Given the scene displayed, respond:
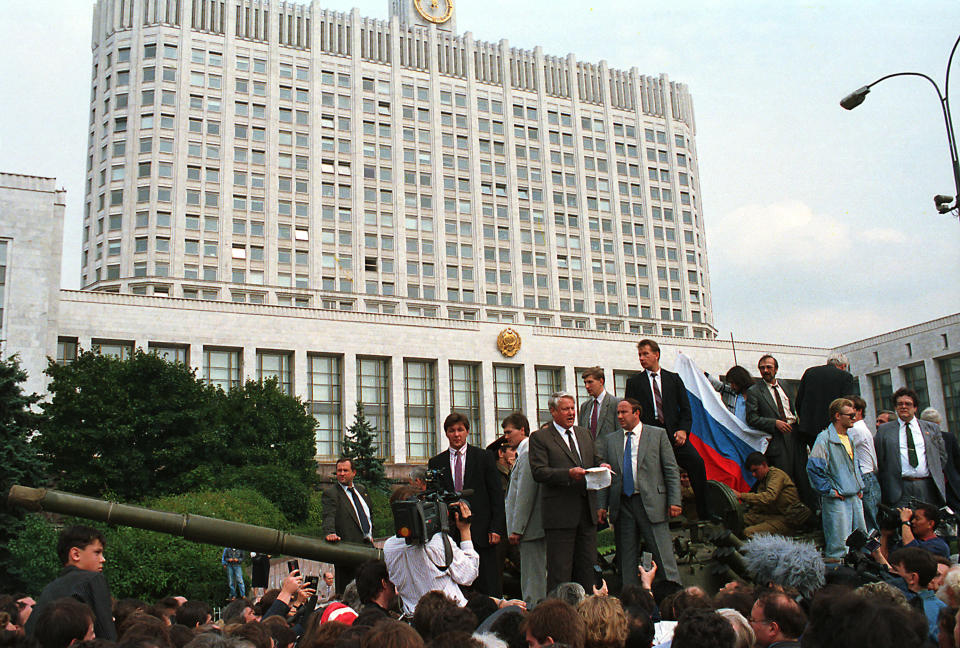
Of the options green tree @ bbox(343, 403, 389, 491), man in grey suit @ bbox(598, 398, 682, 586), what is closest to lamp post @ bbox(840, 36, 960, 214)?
man in grey suit @ bbox(598, 398, 682, 586)

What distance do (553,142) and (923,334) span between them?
35913 mm

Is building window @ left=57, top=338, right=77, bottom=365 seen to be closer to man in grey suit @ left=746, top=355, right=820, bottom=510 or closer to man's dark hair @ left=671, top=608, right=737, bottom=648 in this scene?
man in grey suit @ left=746, top=355, right=820, bottom=510

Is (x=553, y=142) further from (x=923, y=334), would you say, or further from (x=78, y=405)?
(x=78, y=405)

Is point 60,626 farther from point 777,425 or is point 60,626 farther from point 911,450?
point 911,450

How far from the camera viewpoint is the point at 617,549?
1093 cm

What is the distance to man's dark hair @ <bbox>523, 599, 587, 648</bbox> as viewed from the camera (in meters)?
5.18

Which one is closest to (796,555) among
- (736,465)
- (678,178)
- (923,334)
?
(736,465)

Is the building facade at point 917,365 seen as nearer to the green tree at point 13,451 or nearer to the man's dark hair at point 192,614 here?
the green tree at point 13,451

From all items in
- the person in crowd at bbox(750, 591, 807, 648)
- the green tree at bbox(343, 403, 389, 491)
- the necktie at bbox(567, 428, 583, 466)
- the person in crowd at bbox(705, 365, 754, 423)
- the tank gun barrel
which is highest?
the green tree at bbox(343, 403, 389, 491)

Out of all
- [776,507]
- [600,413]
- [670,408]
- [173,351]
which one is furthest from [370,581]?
[173,351]

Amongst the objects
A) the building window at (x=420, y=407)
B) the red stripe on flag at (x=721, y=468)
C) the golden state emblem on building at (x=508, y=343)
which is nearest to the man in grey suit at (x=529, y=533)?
the red stripe on flag at (x=721, y=468)

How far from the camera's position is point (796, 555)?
25.3 feet

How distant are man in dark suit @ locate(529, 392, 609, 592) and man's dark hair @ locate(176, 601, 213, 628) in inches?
131

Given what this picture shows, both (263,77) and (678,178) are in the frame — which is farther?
(678,178)
